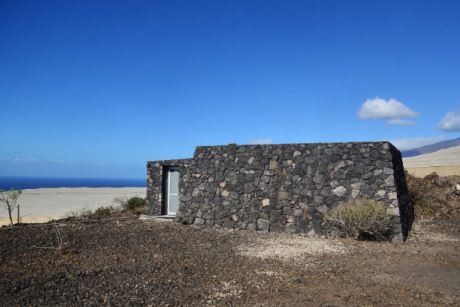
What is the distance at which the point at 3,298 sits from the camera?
552 centimetres

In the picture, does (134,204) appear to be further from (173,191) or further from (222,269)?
(222,269)

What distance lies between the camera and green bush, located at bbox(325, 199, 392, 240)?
1005cm

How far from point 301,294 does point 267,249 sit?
349 centimetres

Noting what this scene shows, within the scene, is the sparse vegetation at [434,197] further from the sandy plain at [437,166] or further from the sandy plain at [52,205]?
the sandy plain at [52,205]

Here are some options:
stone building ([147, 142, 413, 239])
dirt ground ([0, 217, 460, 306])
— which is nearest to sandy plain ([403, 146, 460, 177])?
stone building ([147, 142, 413, 239])

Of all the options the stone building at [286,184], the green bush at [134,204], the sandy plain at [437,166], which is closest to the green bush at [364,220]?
the stone building at [286,184]

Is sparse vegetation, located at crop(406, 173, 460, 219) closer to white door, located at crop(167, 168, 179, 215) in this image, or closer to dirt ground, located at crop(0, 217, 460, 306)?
dirt ground, located at crop(0, 217, 460, 306)

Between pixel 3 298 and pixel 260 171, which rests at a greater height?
pixel 260 171

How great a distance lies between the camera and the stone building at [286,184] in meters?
11.0

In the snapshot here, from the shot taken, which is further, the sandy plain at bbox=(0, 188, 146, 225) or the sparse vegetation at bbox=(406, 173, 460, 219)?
the sandy plain at bbox=(0, 188, 146, 225)

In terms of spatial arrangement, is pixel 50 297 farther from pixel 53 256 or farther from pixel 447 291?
pixel 447 291

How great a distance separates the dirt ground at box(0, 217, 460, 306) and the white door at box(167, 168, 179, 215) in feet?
14.8

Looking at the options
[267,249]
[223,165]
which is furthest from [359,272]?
[223,165]

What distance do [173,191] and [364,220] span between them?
802 centimetres
